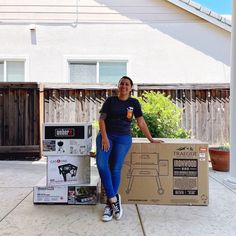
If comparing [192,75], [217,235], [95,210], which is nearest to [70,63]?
[192,75]

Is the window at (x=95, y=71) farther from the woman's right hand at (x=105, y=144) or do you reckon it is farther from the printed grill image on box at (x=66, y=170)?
the woman's right hand at (x=105, y=144)

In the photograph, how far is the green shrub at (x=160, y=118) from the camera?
614cm

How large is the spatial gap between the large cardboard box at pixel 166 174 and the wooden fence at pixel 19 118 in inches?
143

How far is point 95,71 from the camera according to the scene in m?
8.16

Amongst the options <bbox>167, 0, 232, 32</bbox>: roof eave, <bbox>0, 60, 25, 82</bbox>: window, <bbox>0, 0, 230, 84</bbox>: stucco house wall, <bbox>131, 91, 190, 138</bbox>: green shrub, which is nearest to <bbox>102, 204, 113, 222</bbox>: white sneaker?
<bbox>131, 91, 190, 138</bbox>: green shrub

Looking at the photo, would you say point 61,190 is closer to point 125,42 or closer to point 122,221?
point 122,221

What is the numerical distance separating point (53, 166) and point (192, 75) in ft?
17.1

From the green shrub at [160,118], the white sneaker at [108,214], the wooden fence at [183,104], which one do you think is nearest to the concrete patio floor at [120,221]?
A: the white sneaker at [108,214]

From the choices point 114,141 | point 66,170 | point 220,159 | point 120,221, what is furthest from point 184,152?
point 220,159

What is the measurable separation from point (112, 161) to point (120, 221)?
0.68m

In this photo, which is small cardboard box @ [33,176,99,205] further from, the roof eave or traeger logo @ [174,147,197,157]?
the roof eave

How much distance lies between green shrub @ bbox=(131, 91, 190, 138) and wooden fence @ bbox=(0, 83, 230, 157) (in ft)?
2.84

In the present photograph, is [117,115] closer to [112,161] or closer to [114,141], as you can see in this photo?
[114,141]

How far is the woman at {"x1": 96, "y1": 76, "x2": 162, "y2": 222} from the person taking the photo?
3.61 metres
